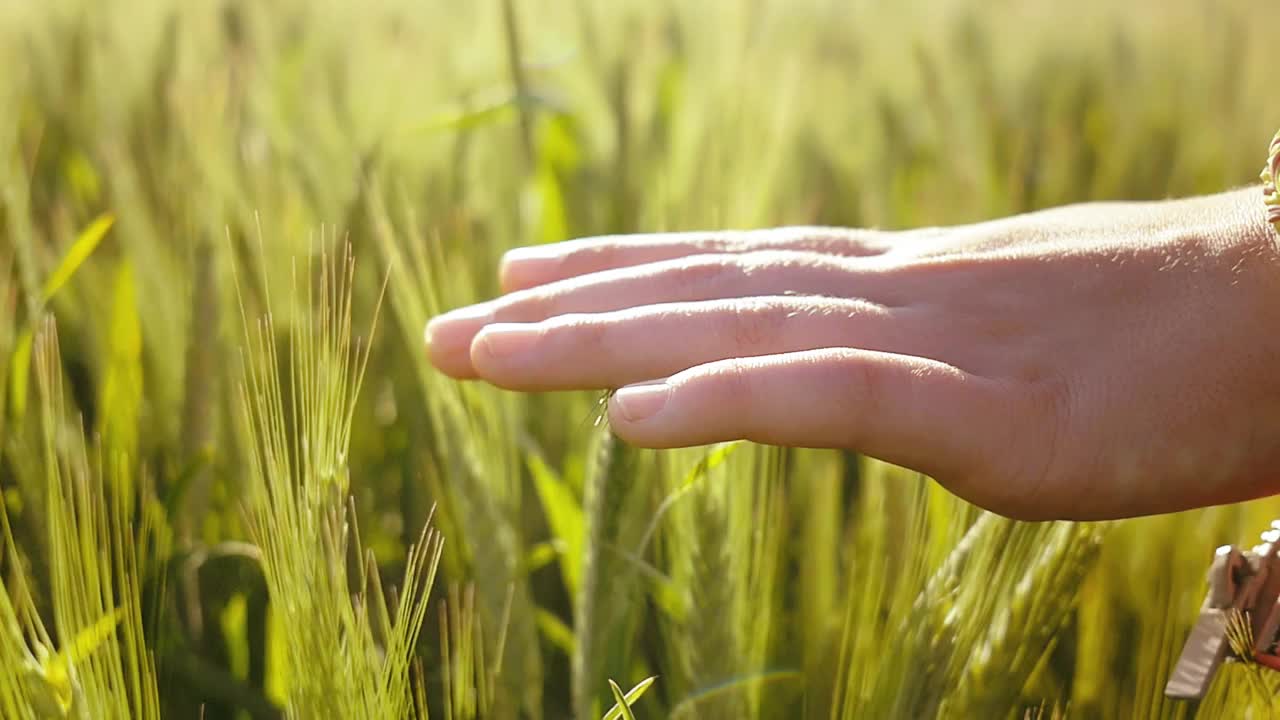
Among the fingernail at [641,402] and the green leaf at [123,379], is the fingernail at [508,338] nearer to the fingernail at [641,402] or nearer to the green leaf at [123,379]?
the fingernail at [641,402]

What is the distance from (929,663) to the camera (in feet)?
1.61

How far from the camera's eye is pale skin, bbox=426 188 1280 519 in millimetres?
506

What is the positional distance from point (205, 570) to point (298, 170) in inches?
13.6

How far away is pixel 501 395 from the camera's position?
70 cm

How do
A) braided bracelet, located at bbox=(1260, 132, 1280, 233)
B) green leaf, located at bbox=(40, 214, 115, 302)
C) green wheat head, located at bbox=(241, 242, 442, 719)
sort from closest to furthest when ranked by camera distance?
1. green wheat head, located at bbox=(241, 242, 442, 719)
2. braided bracelet, located at bbox=(1260, 132, 1280, 233)
3. green leaf, located at bbox=(40, 214, 115, 302)

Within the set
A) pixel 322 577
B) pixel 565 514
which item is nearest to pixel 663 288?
pixel 565 514

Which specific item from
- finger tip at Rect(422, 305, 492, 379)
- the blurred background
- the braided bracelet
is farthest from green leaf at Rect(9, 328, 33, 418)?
the braided bracelet

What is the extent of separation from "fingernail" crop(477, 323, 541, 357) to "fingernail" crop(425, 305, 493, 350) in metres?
0.05

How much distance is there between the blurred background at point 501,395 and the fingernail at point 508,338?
4 cm

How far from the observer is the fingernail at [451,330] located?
2.07ft

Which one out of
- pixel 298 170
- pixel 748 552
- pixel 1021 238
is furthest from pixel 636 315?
pixel 298 170

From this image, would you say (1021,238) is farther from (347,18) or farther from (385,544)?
(347,18)

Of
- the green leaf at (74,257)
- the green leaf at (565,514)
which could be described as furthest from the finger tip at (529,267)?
the green leaf at (74,257)

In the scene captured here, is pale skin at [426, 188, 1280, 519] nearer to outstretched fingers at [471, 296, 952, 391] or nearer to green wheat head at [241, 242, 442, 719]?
outstretched fingers at [471, 296, 952, 391]
